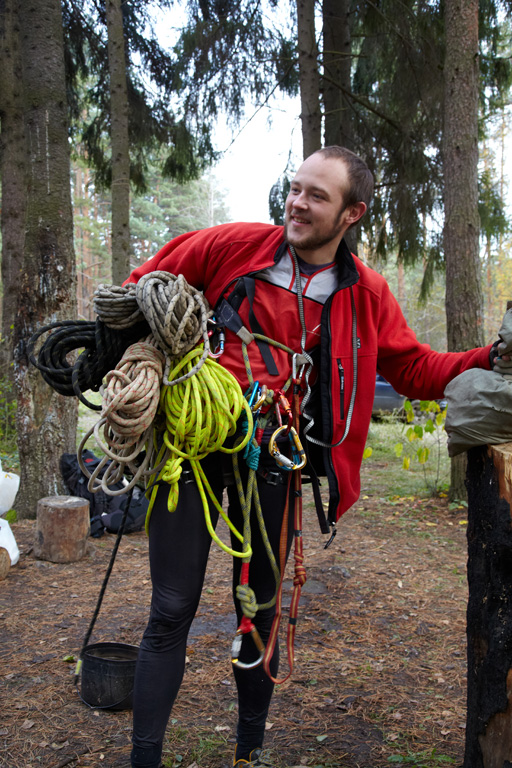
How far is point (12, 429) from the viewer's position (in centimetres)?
696

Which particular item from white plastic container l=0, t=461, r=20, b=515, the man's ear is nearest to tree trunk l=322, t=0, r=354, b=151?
white plastic container l=0, t=461, r=20, b=515

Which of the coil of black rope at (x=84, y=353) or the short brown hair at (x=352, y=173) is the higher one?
the short brown hair at (x=352, y=173)

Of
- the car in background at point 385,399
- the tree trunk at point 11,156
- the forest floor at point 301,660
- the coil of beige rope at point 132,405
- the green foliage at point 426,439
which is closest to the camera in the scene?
the coil of beige rope at point 132,405

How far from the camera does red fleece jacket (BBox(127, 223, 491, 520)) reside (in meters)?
1.86

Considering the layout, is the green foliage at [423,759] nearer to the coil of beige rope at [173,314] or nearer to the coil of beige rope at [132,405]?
the coil of beige rope at [132,405]

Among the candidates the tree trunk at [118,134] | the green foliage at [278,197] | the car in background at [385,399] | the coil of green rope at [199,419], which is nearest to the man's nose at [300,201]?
the coil of green rope at [199,419]

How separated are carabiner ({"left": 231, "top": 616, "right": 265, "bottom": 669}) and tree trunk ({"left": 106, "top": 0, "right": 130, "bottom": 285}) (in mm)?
4646

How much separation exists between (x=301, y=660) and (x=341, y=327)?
177 centimetres

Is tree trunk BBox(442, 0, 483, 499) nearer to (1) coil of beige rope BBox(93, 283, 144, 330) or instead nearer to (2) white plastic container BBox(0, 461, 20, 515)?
(2) white plastic container BBox(0, 461, 20, 515)

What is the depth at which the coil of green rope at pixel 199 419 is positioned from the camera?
166cm

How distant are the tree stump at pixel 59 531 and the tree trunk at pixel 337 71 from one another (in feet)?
17.6

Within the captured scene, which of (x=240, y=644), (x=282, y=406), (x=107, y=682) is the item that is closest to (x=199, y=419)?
(x=282, y=406)

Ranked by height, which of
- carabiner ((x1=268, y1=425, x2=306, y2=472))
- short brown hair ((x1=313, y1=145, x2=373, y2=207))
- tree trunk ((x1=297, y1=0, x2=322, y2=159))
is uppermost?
tree trunk ((x1=297, y1=0, x2=322, y2=159))

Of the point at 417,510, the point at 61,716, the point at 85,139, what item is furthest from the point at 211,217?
the point at 61,716
